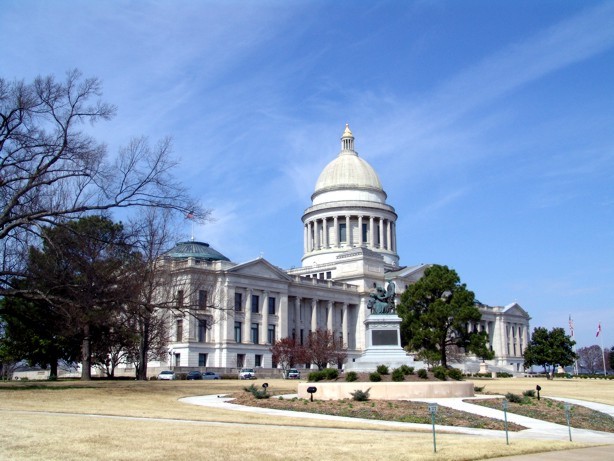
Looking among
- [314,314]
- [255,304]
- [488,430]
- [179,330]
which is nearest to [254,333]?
[255,304]

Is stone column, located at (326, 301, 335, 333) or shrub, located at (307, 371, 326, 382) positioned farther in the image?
stone column, located at (326, 301, 335, 333)

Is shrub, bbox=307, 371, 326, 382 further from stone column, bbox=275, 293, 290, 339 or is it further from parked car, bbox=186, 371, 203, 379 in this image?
stone column, bbox=275, 293, 290, 339

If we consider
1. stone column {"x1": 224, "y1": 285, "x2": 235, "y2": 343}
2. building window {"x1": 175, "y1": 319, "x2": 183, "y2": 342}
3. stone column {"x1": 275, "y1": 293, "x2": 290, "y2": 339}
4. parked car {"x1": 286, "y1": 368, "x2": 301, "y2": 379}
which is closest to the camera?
parked car {"x1": 286, "y1": 368, "x2": 301, "y2": 379}

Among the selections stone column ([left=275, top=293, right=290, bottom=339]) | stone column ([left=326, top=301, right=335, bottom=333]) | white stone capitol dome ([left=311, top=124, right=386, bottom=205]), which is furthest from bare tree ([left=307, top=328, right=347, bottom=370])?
white stone capitol dome ([left=311, top=124, right=386, bottom=205])

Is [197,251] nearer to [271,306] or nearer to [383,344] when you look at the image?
[271,306]

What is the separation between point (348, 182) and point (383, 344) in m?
89.8

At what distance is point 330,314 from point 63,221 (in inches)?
2951

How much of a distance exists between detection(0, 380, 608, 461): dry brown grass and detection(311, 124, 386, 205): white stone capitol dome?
10328 centimetres

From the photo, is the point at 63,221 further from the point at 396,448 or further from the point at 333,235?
the point at 333,235

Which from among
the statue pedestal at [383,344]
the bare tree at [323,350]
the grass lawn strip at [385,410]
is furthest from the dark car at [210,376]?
the grass lawn strip at [385,410]

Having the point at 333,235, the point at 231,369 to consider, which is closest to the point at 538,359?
the point at 333,235

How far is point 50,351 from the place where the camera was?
2817 inches

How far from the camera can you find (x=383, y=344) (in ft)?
138

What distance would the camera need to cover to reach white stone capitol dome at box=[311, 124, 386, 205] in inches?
5098
